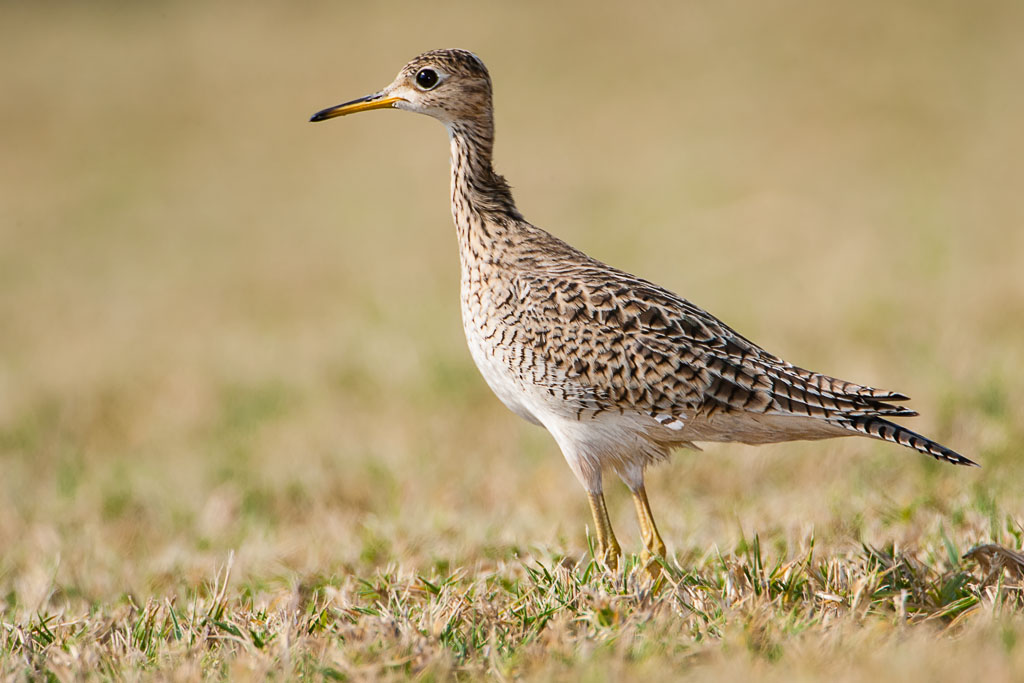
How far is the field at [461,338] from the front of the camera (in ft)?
12.9

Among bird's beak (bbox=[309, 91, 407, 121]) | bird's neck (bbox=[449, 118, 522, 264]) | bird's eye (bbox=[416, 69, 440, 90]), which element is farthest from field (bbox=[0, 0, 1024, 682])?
bird's eye (bbox=[416, 69, 440, 90])

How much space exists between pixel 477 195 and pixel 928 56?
18.2 m

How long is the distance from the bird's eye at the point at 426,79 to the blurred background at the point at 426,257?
229 cm

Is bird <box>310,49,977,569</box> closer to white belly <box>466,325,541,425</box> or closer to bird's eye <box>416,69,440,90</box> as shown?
white belly <box>466,325,541,425</box>

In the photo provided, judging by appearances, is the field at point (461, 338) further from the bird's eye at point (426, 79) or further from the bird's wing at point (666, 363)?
the bird's eye at point (426, 79)

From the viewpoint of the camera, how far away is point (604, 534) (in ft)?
15.4

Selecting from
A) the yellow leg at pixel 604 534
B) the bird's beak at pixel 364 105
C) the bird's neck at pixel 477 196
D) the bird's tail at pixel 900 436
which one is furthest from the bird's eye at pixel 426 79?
the bird's tail at pixel 900 436

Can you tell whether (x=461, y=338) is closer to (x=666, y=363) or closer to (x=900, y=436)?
(x=666, y=363)

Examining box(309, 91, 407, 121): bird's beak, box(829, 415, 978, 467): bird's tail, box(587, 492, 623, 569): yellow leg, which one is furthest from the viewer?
box(309, 91, 407, 121): bird's beak

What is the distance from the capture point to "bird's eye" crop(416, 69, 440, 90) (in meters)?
5.31

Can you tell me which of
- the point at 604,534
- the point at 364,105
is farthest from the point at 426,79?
the point at 604,534

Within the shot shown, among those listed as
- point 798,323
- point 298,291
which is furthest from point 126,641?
point 298,291

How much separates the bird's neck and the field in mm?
1459

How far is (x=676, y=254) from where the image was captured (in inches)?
546
